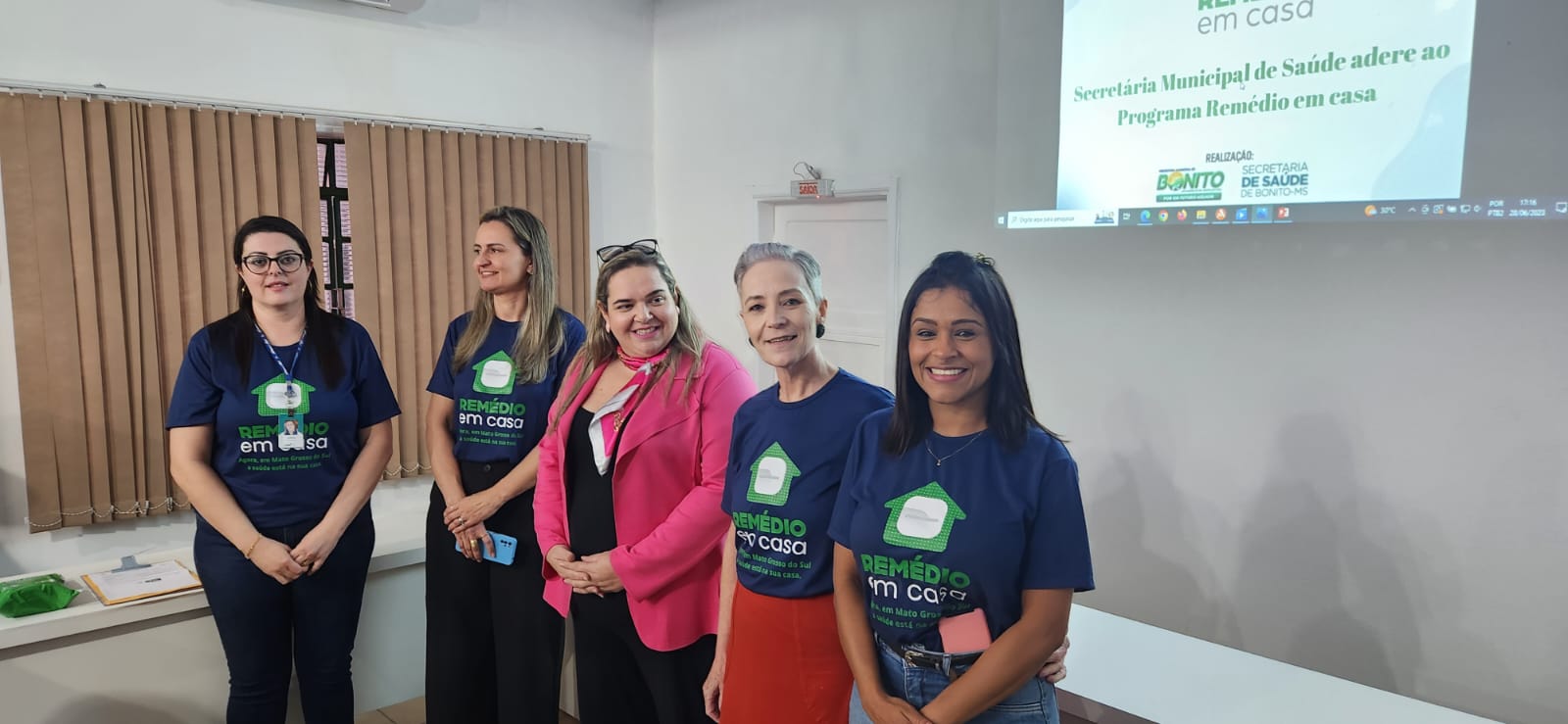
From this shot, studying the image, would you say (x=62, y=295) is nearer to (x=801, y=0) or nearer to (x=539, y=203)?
(x=539, y=203)

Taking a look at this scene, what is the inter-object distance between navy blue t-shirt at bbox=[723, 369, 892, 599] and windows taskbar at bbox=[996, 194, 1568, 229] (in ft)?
5.78

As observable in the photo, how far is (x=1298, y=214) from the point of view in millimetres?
2730

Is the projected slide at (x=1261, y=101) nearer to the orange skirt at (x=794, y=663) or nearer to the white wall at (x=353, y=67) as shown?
the orange skirt at (x=794, y=663)

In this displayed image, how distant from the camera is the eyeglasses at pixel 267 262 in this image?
2.13 metres

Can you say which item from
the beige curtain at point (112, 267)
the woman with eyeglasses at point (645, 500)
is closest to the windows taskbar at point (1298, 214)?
the woman with eyeglasses at point (645, 500)

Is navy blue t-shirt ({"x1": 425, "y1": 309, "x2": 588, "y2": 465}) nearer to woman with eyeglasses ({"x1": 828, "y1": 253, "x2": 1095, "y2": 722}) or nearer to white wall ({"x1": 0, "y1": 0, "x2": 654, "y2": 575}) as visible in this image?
woman with eyeglasses ({"x1": 828, "y1": 253, "x2": 1095, "y2": 722})

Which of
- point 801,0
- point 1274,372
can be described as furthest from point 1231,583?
point 801,0

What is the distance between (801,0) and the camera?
4.47 metres

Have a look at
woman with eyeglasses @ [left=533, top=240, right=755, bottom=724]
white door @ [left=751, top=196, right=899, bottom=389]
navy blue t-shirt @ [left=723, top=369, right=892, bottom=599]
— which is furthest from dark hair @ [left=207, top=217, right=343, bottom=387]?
white door @ [left=751, top=196, right=899, bottom=389]

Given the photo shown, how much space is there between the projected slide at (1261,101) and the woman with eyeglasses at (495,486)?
6.13ft

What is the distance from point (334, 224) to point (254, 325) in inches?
92.9

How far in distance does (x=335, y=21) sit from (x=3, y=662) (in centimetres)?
300

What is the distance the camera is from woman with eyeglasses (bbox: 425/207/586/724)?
230 cm

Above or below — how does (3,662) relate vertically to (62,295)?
below
